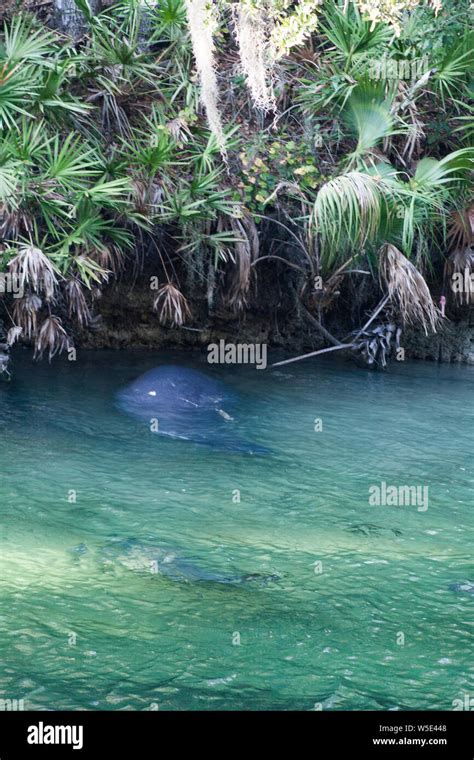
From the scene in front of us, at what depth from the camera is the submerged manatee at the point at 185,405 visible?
9344 millimetres

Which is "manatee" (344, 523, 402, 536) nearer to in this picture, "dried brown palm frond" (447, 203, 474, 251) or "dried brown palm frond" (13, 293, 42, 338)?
"dried brown palm frond" (13, 293, 42, 338)

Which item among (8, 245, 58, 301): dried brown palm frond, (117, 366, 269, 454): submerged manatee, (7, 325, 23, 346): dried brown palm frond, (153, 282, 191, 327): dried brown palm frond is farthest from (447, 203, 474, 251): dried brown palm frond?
(7, 325, 23, 346): dried brown palm frond

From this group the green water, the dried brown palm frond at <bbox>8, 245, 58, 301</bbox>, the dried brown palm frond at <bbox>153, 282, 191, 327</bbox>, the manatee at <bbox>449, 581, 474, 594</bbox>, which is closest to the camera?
the green water

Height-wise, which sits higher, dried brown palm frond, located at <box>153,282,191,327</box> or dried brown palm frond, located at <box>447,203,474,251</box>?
dried brown palm frond, located at <box>447,203,474,251</box>

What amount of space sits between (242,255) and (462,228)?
2893mm

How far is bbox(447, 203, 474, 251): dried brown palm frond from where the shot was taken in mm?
12102

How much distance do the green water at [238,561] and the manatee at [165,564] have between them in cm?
3

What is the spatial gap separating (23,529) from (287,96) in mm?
8220

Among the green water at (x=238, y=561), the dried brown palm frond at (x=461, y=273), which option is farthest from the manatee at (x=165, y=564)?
the dried brown palm frond at (x=461, y=273)

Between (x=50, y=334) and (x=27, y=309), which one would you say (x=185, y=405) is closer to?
(x=50, y=334)

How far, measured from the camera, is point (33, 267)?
394 inches

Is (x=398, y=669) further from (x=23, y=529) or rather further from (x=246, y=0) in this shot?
(x=246, y=0)

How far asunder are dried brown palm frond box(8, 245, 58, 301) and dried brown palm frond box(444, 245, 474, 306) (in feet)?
18.0

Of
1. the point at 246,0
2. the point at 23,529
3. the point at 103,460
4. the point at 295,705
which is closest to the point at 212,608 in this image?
the point at 295,705
